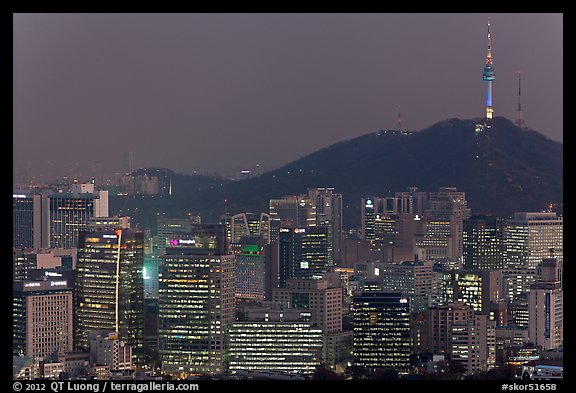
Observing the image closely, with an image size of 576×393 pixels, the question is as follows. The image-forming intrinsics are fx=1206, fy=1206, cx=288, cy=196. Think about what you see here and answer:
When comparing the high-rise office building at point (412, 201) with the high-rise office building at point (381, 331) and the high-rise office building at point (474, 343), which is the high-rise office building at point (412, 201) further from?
the high-rise office building at point (474, 343)

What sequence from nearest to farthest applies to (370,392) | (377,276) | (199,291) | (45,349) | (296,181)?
(370,392), (45,349), (199,291), (377,276), (296,181)

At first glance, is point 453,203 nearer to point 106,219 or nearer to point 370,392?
point 106,219

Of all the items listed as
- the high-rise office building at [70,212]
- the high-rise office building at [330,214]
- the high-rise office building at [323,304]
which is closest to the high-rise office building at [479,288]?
the high-rise office building at [323,304]

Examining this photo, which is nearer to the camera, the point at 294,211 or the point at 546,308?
the point at 546,308

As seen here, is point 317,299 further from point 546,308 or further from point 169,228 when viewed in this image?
point 546,308

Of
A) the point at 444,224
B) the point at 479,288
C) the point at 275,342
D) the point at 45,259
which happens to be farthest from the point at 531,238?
the point at 45,259

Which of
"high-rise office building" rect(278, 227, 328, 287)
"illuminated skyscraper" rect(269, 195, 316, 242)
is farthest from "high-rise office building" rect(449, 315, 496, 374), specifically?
"illuminated skyscraper" rect(269, 195, 316, 242)

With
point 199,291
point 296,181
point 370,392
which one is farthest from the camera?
point 296,181
